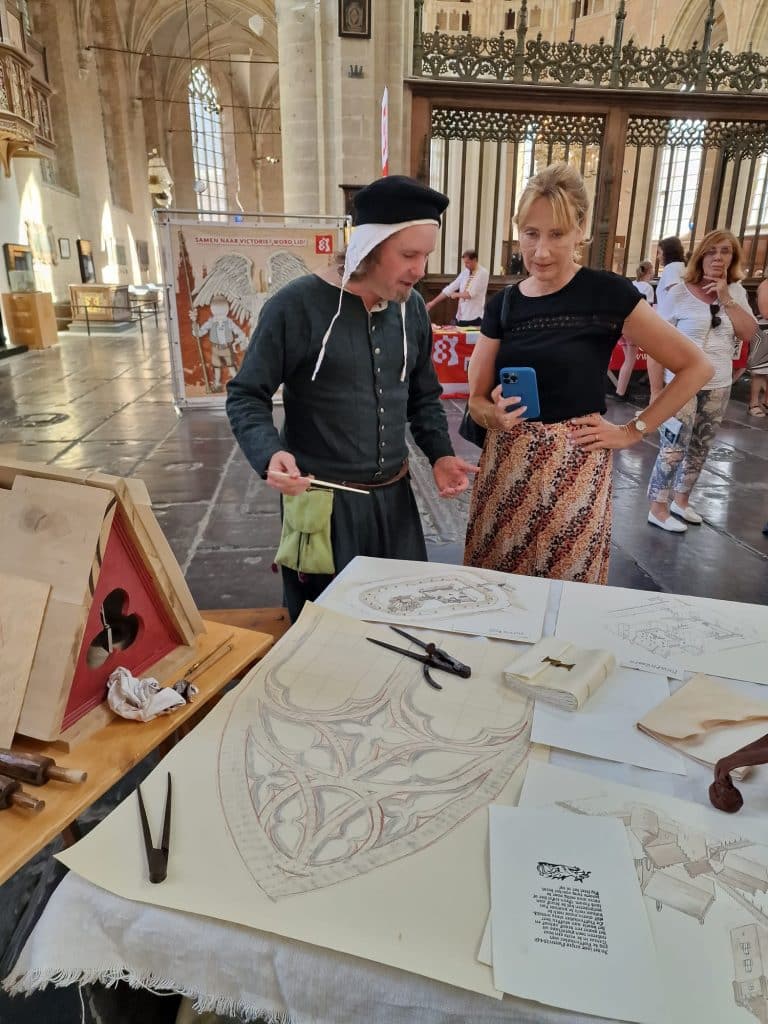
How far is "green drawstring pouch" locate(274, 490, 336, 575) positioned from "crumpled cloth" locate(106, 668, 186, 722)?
66 centimetres

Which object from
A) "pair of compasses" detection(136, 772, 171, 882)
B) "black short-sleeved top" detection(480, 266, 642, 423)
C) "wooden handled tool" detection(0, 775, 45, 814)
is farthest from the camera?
"black short-sleeved top" detection(480, 266, 642, 423)

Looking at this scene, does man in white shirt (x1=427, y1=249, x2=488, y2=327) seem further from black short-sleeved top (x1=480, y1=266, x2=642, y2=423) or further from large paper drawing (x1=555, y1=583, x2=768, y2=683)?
large paper drawing (x1=555, y1=583, x2=768, y2=683)

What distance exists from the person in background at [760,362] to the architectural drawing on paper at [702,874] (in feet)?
13.5

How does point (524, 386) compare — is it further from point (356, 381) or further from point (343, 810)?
point (343, 810)

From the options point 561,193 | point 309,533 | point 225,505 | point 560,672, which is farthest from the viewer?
point 225,505

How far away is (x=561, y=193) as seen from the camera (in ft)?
5.09

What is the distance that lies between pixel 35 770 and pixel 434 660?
0.61 m

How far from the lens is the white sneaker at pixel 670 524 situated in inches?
162

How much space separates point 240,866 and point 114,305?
56.0 ft

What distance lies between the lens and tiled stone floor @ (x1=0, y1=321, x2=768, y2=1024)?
6.21ft

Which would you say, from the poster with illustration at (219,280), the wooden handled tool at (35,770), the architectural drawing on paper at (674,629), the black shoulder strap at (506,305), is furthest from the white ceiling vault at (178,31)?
the wooden handled tool at (35,770)

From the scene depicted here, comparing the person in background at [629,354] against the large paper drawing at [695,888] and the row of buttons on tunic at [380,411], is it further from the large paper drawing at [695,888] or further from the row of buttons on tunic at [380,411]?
the large paper drawing at [695,888]

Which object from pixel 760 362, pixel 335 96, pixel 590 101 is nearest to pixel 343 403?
pixel 760 362

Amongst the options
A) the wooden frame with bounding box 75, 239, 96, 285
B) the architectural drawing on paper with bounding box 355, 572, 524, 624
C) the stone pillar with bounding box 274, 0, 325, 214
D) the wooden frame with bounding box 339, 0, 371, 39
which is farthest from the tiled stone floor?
the wooden frame with bounding box 75, 239, 96, 285
